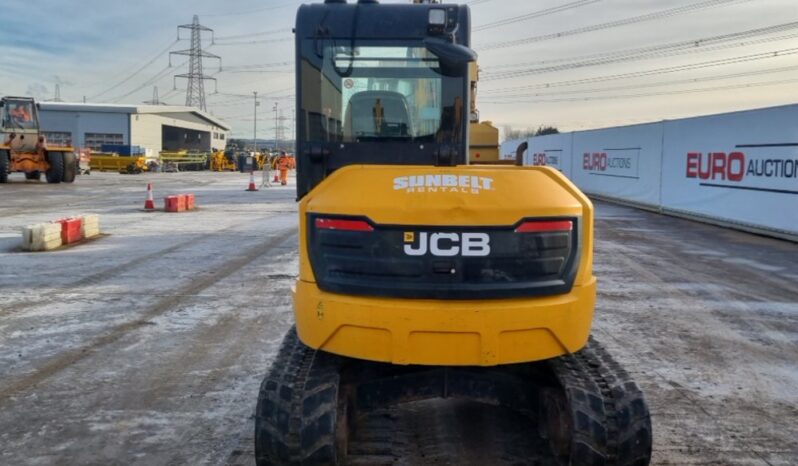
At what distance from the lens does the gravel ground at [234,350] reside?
4.38m

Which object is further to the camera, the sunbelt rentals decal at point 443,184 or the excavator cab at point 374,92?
the excavator cab at point 374,92

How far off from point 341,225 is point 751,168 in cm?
1478

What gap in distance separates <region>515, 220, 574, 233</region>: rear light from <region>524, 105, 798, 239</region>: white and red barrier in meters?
12.7

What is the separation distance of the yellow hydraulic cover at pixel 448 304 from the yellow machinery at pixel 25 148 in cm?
3115

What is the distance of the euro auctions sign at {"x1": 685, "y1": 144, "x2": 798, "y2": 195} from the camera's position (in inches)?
562

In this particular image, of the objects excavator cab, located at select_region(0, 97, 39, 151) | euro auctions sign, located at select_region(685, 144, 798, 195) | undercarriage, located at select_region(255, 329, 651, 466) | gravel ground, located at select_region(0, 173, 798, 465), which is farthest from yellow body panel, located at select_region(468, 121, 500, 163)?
excavator cab, located at select_region(0, 97, 39, 151)

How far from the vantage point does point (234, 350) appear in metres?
6.33

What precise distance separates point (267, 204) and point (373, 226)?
63.7 ft

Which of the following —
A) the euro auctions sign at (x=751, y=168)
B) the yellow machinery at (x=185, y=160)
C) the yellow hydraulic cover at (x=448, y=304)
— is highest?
the yellow machinery at (x=185, y=160)

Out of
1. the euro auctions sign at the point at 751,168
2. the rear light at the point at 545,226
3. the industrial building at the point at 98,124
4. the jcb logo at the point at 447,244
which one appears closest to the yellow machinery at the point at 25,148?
the euro auctions sign at the point at 751,168

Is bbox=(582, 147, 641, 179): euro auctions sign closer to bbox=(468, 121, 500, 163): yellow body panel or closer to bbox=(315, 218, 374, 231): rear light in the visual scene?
bbox=(468, 121, 500, 163): yellow body panel

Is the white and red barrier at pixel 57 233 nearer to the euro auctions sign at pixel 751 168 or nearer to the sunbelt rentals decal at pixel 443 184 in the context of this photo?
the sunbelt rentals decal at pixel 443 184

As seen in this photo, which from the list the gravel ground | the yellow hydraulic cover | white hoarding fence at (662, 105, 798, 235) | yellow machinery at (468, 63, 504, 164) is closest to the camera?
the yellow hydraulic cover

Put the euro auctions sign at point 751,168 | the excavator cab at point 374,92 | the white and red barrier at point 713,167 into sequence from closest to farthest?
the excavator cab at point 374,92 → the euro auctions sign at point 751,168 → the white and red barrier at point 713,167
